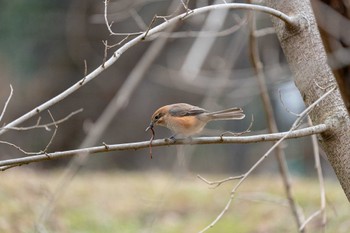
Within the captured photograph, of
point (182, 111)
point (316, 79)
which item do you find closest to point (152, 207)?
point (182, 111)

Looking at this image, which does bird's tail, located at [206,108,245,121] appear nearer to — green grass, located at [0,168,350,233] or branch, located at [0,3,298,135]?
branch, located at [0,3,298,135]

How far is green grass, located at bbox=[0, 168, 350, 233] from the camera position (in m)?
5.85

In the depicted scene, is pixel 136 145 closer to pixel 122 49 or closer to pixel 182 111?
pixel 122 49

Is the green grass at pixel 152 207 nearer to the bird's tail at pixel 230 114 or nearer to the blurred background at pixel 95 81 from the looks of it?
the bird's tail at pixel 230 114

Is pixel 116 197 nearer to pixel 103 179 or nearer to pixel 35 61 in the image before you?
pixel 103 179

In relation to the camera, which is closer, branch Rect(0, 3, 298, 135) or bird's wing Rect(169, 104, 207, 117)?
branch Rect(0, 3, 298, 135)

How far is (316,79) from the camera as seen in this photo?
10.9 ft

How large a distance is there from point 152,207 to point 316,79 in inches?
127

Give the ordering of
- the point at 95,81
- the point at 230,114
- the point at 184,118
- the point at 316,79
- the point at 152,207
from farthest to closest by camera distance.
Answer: the point at 95,81, the point at 152,207, the point at 184,118, the point at 230,114, the point at 316,79

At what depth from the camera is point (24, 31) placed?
13.4 m

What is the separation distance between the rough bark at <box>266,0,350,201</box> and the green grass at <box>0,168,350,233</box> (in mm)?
2159

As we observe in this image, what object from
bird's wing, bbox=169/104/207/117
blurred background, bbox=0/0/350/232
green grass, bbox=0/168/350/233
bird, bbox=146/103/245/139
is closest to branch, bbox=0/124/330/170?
bird, bbox=146/103/245/139

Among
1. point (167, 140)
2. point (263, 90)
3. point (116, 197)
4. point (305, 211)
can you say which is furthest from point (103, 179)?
point (167, 140)

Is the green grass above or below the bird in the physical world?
below
